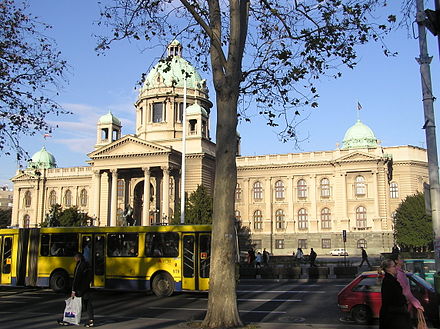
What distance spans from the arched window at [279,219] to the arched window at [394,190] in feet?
52.1

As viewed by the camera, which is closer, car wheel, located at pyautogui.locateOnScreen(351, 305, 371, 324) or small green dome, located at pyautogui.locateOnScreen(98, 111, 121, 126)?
car wheel, located at pyautogui.locateOnScreen(351, 305, 371, 324)

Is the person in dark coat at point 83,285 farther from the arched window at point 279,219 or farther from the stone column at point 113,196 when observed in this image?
the arched window at point 279,219

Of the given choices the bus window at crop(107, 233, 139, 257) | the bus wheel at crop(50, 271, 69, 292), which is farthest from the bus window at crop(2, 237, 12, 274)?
the bus window at crop(107, 233, 139, 257)

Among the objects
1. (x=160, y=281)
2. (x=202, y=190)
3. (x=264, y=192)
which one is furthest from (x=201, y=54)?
(x=264, y=192)

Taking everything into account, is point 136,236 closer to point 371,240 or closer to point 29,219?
point 371,240

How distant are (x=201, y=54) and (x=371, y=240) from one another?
56628mm

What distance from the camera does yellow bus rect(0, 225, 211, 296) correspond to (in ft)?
69.8

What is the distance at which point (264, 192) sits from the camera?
76.1 metres

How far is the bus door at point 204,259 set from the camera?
20.8m

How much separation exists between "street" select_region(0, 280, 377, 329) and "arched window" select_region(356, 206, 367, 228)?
45347mm

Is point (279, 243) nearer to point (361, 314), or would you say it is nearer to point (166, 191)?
point (166, 191)

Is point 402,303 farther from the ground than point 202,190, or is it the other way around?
point 202,190

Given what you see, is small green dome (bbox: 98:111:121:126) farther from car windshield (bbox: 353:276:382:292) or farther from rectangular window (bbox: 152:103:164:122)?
car windshield (bbox: 353:276:382:292)

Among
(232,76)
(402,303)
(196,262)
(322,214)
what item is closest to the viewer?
(402,303)
